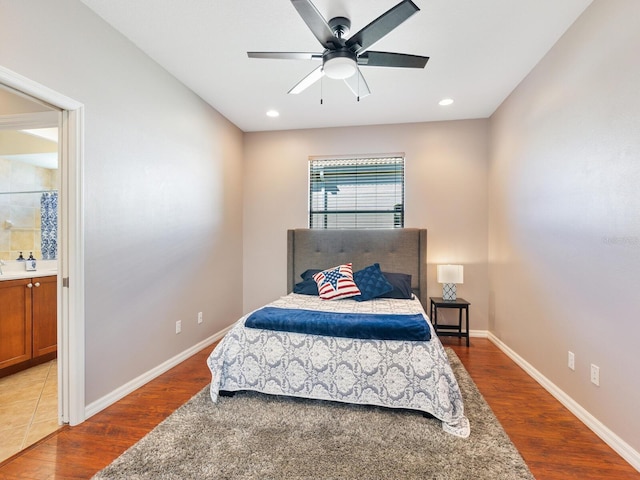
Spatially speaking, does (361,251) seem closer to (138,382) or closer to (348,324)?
A: (348,324)

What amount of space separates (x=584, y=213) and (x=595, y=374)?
1.06m

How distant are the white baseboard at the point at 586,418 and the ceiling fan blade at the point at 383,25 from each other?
104 inches

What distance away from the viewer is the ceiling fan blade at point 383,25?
1580 millimetres

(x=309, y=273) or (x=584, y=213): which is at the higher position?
(x=584, y=213)

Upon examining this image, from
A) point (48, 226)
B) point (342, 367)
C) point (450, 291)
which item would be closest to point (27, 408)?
point (48, 226)

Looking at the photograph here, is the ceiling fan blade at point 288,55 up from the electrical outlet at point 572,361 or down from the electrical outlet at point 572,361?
up

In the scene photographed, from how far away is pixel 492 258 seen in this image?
3865 millimetres

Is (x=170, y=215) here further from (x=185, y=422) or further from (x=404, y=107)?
(x=404, y=107)

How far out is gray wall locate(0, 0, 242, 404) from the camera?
197cm

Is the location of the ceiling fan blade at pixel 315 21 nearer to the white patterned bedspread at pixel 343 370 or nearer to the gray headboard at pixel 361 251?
the white patterned bedspread at pixel 343 370

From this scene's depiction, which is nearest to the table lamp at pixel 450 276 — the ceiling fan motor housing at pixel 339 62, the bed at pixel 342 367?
the bed at pixel 342 367

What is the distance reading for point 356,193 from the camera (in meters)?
4.35

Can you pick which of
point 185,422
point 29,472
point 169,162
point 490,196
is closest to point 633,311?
point 490,196

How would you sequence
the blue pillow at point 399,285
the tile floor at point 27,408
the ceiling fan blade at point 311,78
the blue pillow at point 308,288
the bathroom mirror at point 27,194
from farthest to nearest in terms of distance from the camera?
the blue pillow at point 308,288 < the blue pillow at point 399,285 < the bathroom mirror at point 27,194 < the ceiling fan blade at point 311,78 < the tile floor at point 27,408
